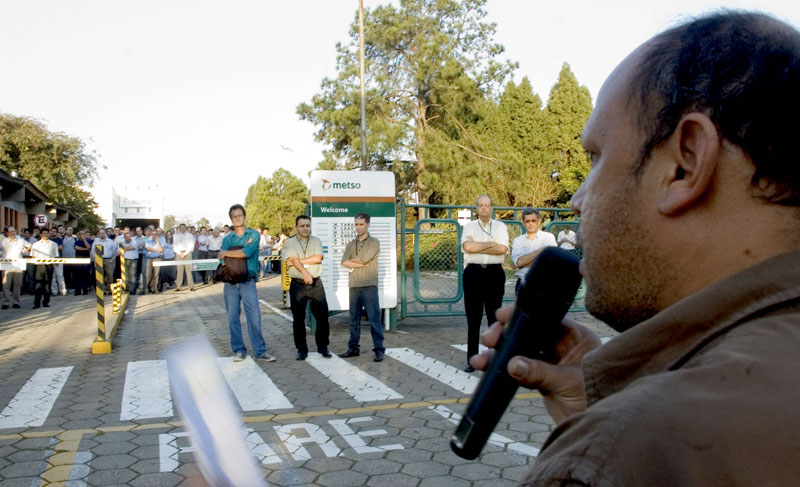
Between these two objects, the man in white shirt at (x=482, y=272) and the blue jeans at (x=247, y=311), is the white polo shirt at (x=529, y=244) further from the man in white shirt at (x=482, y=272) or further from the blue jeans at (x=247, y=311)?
the blue jeans at (x=247, y=311)

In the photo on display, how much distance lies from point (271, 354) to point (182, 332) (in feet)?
10.2

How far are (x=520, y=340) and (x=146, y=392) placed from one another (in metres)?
6.78

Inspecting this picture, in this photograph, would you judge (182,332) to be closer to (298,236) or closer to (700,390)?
(298,236)

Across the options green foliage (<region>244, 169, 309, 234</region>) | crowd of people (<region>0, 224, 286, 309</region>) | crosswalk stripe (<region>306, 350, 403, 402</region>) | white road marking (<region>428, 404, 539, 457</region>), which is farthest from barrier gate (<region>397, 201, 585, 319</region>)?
green foliage (<region>244, 169, 309, 234</region>)

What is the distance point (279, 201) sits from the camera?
65000 millimetres

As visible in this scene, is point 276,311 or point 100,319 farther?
point 276,311

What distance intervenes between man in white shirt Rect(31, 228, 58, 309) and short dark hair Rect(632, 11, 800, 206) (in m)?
17.6

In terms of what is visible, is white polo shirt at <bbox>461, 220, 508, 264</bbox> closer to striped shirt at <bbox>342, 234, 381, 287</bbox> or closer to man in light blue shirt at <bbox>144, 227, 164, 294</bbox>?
striped shirt at <bbox>342, 234, 381, 287</bbox>

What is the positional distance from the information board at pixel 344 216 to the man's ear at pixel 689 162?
10312 millimetres

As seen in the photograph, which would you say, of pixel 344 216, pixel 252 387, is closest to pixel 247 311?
pixel 252 387

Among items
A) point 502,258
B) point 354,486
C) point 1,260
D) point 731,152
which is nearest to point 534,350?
point 731,152

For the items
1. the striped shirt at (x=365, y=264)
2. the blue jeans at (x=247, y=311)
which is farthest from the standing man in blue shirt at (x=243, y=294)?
the striped shirt at (x=365, y=264)

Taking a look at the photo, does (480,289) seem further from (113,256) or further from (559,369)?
(113,256)

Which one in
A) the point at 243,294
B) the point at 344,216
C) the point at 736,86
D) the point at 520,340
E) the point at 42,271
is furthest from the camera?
the point at 42,271
